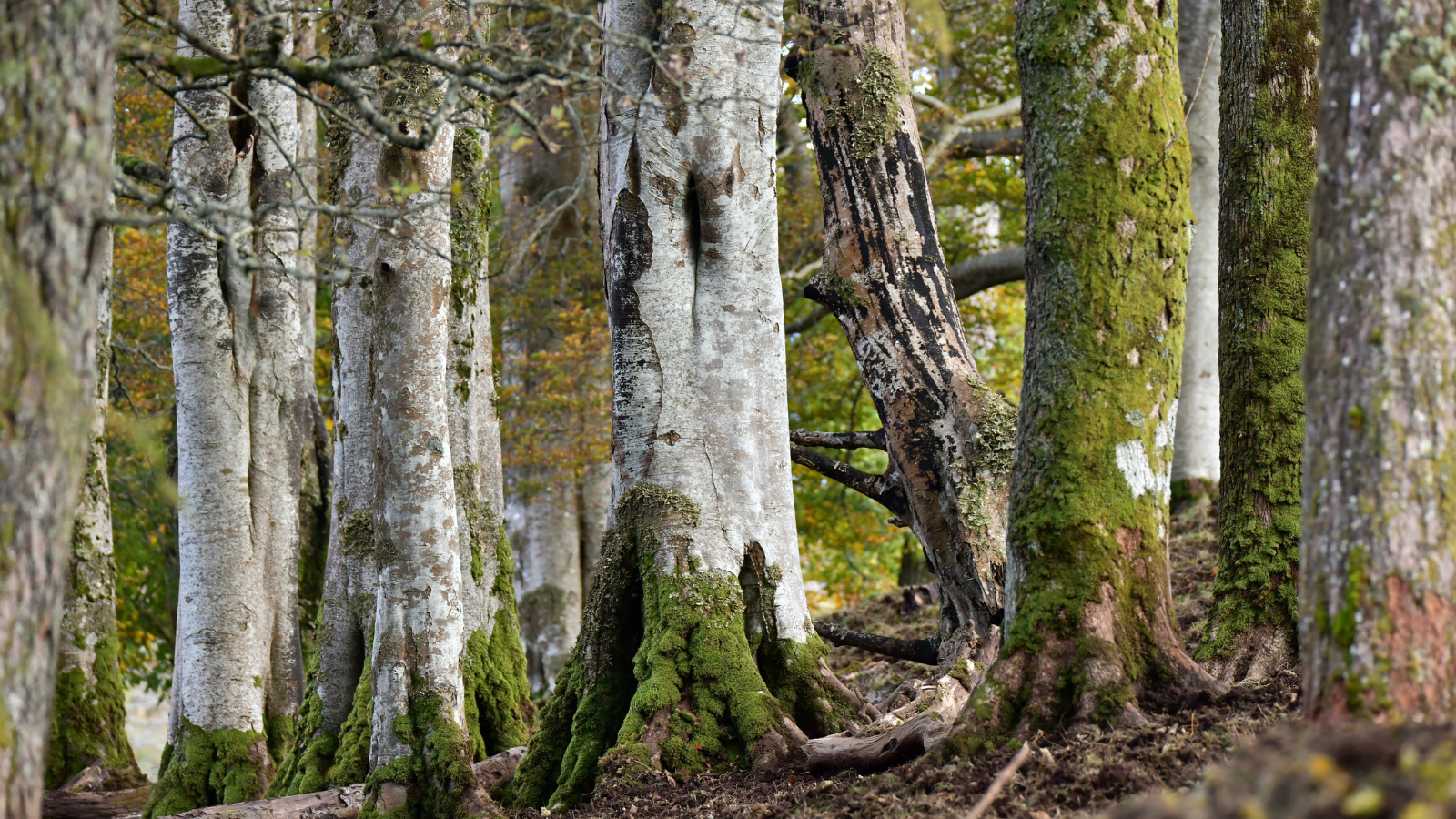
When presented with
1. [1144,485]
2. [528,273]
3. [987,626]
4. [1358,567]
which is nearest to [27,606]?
[1358,567]

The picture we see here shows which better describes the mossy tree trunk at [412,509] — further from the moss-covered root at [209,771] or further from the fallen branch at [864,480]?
the fallen branch at [864,480]

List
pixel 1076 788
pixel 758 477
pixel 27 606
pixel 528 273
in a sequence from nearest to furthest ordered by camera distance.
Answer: pixel 27 606 < pixel 1076 788 < pixel 758 477 < pixel 528 273

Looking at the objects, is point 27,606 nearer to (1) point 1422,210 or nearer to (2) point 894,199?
(1) point 1422,210

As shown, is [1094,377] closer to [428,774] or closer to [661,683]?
[661,683]

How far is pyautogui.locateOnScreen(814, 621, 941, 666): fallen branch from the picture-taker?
684cm

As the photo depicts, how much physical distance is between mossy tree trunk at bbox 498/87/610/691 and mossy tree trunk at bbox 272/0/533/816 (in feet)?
18.1

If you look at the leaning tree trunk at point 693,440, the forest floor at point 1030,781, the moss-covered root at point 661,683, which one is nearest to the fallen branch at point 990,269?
the leaning tree trunk at point 693,440

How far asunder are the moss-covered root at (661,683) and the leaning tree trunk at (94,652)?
4.89 m

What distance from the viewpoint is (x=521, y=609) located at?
1445 cm

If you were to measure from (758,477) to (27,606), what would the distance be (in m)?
4.00

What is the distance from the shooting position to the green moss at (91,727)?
8.78m

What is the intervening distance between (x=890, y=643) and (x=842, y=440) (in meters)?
1.30

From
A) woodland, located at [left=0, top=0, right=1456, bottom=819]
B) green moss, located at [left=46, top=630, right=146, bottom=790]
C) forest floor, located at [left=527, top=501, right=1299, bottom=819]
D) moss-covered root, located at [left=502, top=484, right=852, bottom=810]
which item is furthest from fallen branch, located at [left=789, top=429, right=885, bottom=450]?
green moss, located at [left=46, top=630, right=146, bottom=790]

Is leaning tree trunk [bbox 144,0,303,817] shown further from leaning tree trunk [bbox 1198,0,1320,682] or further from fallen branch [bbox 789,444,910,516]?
leaning tree trunk [bbox 1198,0,1320,682]
